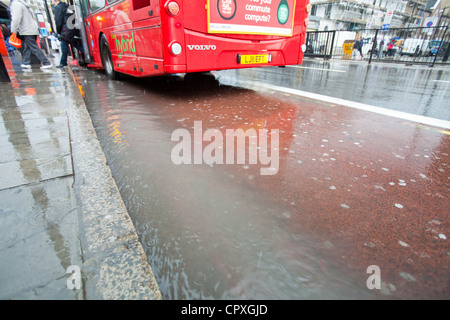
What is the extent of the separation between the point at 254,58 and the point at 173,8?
1755 millimetres

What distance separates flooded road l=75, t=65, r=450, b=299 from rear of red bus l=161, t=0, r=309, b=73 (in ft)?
4.93

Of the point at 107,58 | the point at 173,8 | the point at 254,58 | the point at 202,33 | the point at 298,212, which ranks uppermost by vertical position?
the point at 173,8

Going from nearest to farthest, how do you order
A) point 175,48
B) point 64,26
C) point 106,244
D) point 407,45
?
point 106,244
point 175,48
point 64,26
point 407,45

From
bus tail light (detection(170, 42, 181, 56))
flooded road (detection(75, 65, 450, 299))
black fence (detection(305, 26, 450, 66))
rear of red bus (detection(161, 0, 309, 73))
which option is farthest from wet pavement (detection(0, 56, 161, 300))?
Answer: black fence (detection(305, 26, 450, 66))

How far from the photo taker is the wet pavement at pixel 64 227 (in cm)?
103

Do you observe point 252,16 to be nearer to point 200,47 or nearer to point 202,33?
point 202,33

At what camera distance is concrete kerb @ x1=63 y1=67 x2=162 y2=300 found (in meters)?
1.02

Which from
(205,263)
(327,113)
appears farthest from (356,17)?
(205,263)

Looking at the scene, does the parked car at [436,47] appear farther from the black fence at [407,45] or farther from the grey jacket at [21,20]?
the grey jacket at [21,20]

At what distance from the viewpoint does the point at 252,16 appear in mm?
4398

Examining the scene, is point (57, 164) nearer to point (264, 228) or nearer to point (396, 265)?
point (264, 228)

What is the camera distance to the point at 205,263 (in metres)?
1.20

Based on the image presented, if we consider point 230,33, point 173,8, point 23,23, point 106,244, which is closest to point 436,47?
point 230,33

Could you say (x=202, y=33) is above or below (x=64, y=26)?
below
